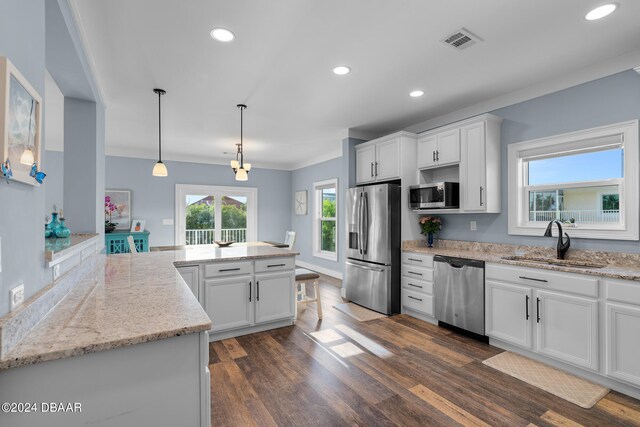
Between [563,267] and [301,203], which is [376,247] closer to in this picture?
[563,267]

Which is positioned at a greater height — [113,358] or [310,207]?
[310,207]

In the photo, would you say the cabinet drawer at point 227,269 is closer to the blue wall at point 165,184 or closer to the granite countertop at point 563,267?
the granite countertop at point 563,267

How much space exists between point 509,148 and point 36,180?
391cm

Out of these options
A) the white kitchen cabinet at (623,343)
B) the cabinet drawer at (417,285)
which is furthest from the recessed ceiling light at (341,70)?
the white kitchen cabinet at (623,343)

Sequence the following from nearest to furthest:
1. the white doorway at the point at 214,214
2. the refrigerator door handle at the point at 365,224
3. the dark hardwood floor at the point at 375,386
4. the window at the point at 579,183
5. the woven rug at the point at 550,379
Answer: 1. the dark hardwood floor at the point at 375,386
2. the woven rug at the point at 550,379
3. the window at the point at 579,183
4. the refrigerator door handle at the point at 365,224
5. the white doorway at the point at 214,214

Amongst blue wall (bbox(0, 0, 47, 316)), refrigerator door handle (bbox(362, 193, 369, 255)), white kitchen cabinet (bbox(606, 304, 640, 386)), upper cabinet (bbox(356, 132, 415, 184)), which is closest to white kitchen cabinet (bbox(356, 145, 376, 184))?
upper cabinet (bbox(356, 132, 415, 184))

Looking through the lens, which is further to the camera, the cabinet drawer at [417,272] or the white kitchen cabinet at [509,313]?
the cabinet drawer at [417,272]

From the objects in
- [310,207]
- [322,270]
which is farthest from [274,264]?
[310,207]

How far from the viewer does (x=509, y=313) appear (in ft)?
9.36

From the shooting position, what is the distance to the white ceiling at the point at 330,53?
2.00m

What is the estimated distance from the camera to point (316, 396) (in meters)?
2.20

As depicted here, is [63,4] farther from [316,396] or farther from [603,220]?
[603,220]

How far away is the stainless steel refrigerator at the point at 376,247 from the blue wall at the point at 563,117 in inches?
33.9

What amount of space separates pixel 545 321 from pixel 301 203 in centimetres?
547
